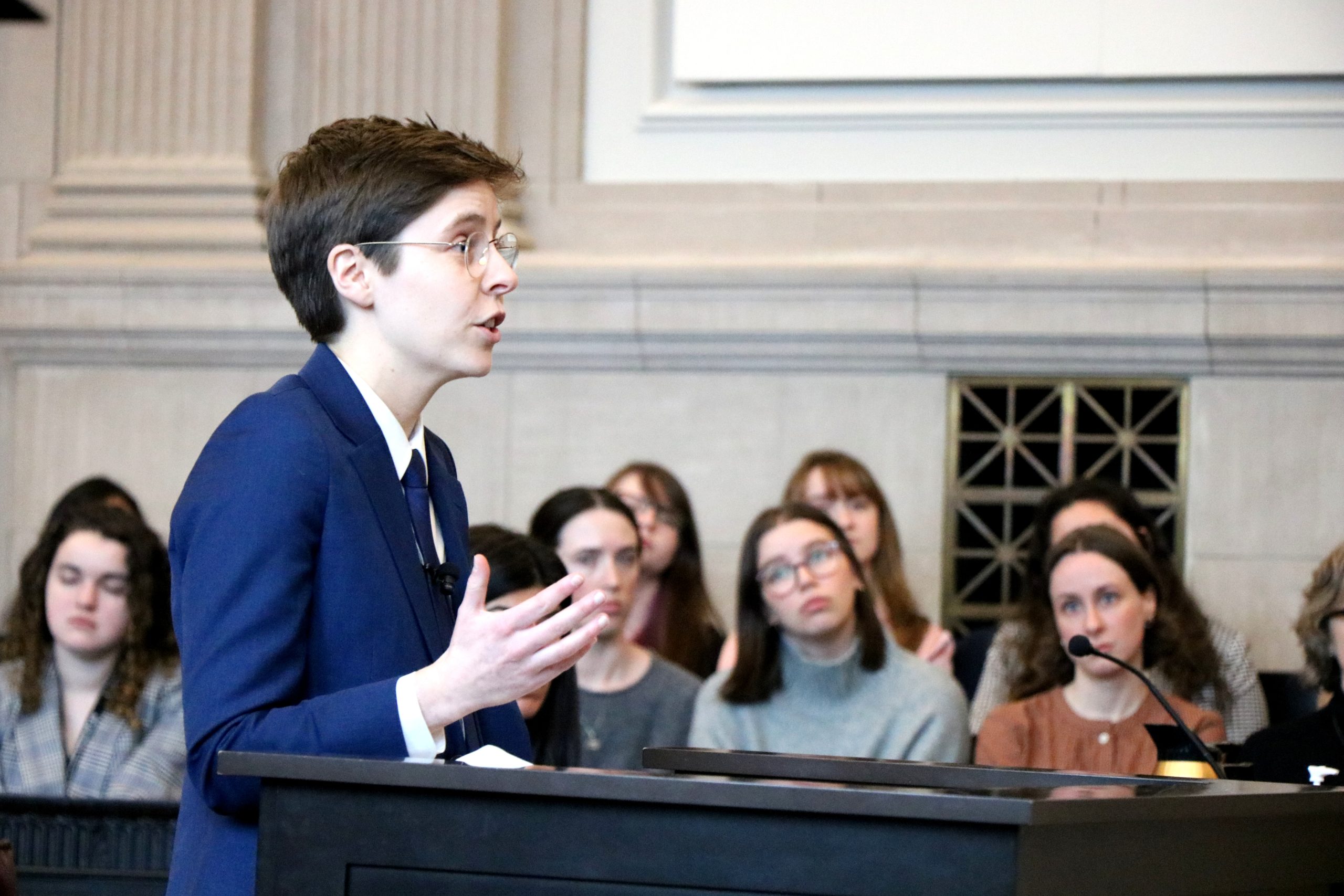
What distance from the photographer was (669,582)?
5523mm

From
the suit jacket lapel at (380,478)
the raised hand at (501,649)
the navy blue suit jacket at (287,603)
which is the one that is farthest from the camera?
the suit jacket lapel at (380,478)

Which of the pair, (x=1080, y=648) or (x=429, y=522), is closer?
(x=429, y=522)

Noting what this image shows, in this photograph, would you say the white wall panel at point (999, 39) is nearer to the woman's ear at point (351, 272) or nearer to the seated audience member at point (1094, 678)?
the seated audience member at point (1094, 678)

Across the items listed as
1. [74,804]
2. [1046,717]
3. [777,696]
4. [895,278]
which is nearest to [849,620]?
[777,696]

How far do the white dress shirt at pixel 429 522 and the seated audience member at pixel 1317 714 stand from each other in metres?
2.26

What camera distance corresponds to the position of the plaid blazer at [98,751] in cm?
463

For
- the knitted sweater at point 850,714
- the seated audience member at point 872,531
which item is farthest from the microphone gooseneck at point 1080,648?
the seated audience member at point 872,531

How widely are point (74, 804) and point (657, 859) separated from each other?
2.48 meters

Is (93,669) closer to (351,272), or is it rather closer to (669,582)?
(669,582)

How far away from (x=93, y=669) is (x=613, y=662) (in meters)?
1.43

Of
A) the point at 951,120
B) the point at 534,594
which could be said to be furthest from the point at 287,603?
the point at 951,120

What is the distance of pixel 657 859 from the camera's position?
157 cm

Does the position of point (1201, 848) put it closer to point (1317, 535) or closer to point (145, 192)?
point (1317, 535)

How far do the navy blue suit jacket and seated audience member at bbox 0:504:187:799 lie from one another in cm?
281
